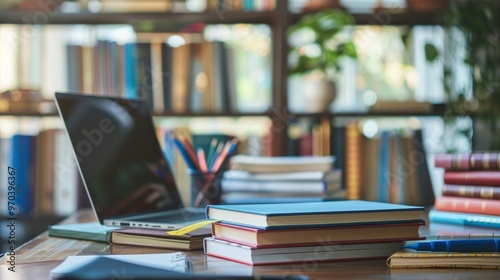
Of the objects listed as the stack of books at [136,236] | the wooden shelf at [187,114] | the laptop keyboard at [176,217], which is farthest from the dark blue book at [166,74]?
the stack of books at [136,236]

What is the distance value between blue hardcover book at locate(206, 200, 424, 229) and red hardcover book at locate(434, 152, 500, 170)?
422 mm

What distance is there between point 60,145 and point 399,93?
135cm

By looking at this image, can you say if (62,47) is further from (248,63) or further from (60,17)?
(248,63)

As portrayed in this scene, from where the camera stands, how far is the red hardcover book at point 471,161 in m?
1.44

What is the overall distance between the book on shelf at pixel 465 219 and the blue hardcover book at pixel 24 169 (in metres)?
1.72

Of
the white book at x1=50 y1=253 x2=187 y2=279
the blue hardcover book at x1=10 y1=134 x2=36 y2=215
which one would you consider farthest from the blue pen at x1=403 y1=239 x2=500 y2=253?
the blue hardcover book at x1=10 y1=134 x2=36 y2=215

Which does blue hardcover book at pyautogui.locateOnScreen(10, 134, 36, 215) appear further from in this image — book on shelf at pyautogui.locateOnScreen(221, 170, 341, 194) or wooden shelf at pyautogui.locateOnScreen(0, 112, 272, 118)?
book on shelf at pyautogui.locateOnScreen(221, 170, 341, 194)

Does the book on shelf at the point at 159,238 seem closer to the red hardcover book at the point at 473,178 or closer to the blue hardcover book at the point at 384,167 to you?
the red hardcover book at the point at 473,178

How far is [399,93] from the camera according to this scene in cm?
303

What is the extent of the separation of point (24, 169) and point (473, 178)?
1.84m

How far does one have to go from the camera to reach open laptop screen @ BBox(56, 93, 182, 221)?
53.8 inches

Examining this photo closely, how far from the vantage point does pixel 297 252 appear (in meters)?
1.02

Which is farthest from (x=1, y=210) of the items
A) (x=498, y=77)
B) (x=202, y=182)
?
(x=498, y=77)

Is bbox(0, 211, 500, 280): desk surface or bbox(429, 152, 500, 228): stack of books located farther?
bbox(429, 152, 500, 228): stack of books
